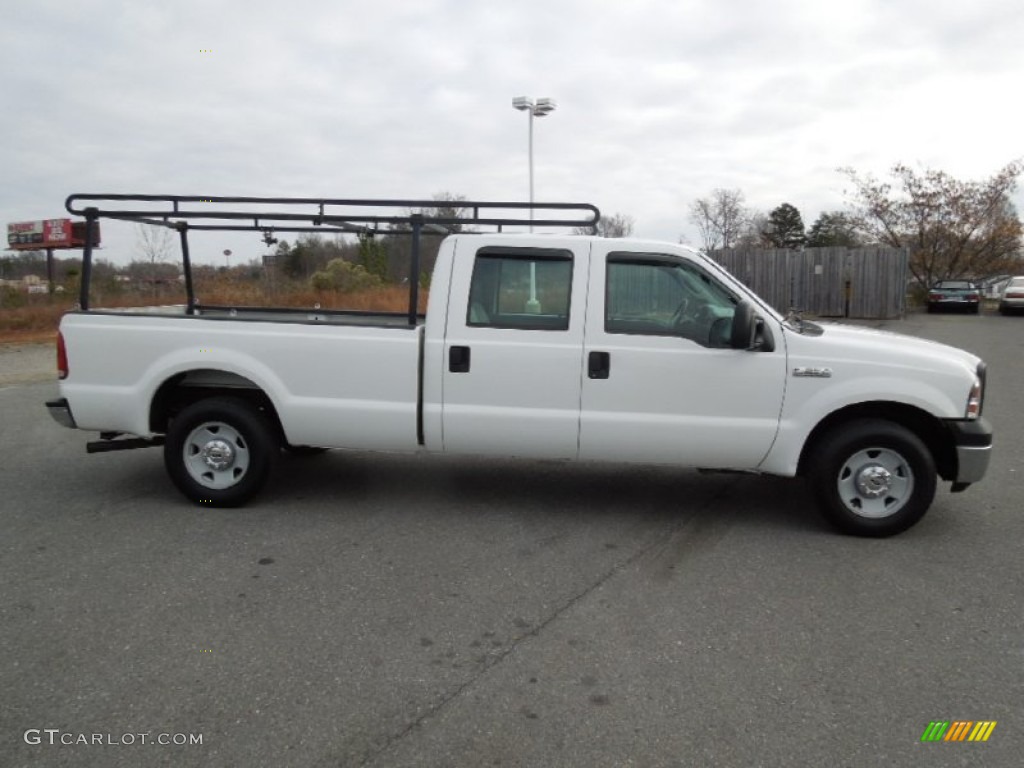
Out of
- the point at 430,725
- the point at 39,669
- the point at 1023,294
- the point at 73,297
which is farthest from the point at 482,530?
the point at 1023,294

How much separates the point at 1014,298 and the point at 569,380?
30.2 metres

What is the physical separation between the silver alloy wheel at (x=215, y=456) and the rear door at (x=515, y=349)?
4.95 feet

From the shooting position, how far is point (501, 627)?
355cm

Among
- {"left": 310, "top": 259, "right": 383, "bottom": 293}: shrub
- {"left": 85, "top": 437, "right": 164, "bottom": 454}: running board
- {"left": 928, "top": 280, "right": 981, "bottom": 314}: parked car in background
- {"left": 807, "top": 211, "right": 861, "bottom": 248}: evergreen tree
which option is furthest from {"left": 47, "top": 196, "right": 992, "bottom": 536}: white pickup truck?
{"left": 807, "top": 211, "right": 861, "bottom": 248}: evergreen tree

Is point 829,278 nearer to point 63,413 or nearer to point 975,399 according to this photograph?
point 975,399

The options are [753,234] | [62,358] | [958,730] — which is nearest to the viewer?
[958,730]

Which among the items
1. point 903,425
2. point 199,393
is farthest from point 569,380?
point 199,393

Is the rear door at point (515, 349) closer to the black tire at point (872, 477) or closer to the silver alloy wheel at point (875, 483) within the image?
the black tire at point (872, 477)

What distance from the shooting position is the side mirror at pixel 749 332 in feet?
14.7

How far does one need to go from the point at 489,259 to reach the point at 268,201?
1648 millimetres

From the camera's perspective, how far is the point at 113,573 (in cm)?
412

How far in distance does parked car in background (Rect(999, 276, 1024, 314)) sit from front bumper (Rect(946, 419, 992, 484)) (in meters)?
28.8

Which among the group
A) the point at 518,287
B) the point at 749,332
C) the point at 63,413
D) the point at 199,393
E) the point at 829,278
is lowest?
the point at 63,413

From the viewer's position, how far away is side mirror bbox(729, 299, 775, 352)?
4492 millimetres
